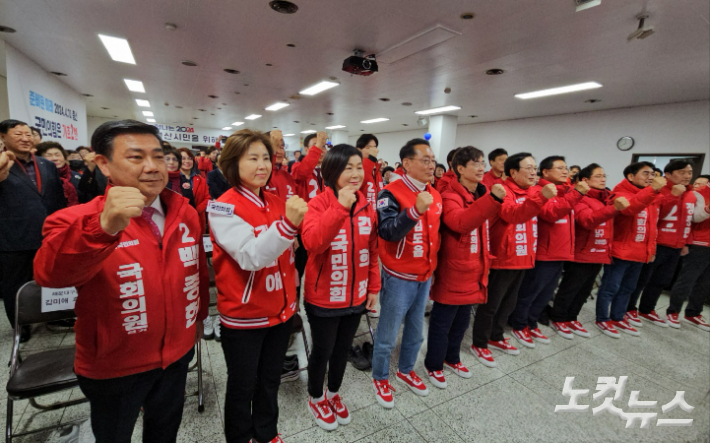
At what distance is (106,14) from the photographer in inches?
144

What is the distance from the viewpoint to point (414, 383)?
217 cm

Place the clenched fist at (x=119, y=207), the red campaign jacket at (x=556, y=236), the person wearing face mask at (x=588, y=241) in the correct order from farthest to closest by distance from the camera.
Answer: the person wearing face mask at (x=588, y=241) → the red campaign jacket at (x=556, y=236) → the clenched fist at (x=119, y=207)

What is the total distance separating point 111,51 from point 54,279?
616 cm

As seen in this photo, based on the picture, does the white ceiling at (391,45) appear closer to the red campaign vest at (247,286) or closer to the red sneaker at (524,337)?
the red campaign vest at (247,286)

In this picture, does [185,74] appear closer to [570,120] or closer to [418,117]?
[418,117]

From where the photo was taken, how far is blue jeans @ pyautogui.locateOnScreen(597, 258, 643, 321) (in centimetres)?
315

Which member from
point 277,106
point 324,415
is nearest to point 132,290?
point 324,415

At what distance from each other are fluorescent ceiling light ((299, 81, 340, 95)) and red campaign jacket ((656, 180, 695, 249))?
5.53 metres

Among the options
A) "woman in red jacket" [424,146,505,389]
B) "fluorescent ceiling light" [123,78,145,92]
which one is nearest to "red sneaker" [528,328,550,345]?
"woman in red jacket" [424,146,505,389]

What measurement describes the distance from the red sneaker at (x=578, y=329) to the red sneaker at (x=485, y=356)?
1306mm

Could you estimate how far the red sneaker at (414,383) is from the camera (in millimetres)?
2131

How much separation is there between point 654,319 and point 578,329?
1.26 metres

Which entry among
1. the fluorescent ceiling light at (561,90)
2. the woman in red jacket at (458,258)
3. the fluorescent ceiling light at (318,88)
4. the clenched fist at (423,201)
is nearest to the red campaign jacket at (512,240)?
the woman in red jacket at (458,258)

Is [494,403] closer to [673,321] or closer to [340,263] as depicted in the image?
[340,263]
